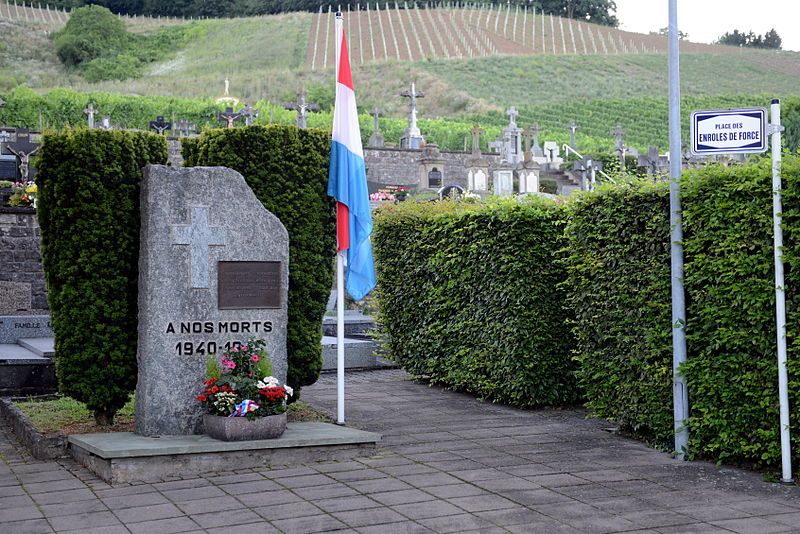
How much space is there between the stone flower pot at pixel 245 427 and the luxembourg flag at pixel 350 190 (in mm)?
2021

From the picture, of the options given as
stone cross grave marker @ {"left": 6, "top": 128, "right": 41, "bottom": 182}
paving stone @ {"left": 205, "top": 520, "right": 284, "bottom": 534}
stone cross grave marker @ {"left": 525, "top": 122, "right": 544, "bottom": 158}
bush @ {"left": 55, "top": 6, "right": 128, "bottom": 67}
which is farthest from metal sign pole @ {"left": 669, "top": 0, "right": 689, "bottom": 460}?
bush @ {"left": 55, "top": 6, "right": 128, "bottom": 67}

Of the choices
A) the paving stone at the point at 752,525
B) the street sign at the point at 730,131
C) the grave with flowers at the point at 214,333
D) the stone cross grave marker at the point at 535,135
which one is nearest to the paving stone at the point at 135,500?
the grave with flowers at the point at 214,333

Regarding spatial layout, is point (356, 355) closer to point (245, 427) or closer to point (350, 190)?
point (350, 190)

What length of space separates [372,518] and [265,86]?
2574 inches

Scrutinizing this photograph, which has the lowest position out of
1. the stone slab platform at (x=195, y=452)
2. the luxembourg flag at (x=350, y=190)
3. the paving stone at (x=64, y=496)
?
the paving stone at (x=64, y=496)

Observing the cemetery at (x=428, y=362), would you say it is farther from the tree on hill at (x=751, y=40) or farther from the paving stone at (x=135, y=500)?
the tree on hill at (x=751, y=40)

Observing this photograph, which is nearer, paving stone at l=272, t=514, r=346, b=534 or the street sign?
paving stone at l=272, t=514, r=346, b=534

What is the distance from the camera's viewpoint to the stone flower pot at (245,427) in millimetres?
6906

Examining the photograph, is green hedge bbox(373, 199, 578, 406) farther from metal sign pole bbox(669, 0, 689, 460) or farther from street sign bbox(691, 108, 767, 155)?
street sign bbox(691, 108, 767, 155)

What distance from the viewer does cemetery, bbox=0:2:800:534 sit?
5.90 meters

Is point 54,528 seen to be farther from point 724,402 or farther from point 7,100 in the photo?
point 7,100

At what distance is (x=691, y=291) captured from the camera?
22.8ft

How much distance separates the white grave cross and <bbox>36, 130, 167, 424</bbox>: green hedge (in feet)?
2.02

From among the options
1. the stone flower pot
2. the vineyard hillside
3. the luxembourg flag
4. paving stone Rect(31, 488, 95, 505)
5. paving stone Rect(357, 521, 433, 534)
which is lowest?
paving stone Rect(31, 488, 95, 505)
